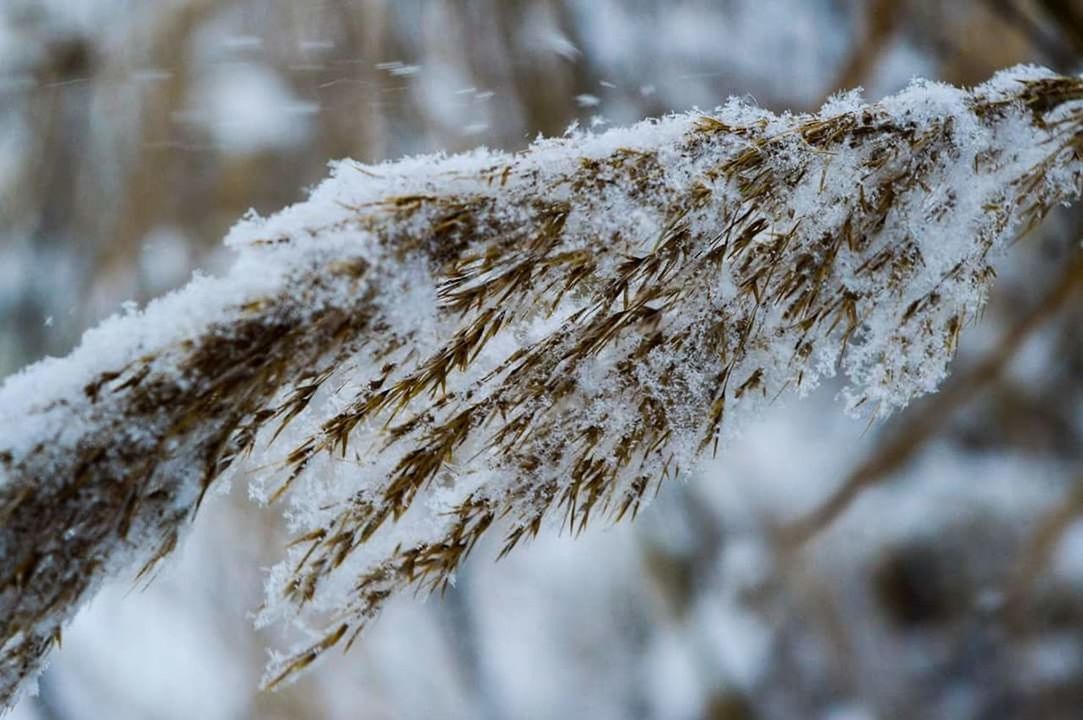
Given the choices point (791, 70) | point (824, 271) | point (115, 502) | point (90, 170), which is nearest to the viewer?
point (115, 502)

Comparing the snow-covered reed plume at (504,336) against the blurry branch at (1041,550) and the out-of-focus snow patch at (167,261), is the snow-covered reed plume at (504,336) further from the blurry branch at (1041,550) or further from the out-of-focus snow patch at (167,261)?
the blurry branch at (1041,550)

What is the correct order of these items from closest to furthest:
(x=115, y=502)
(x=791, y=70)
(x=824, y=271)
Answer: (x=115, y=502) < (x=824, y=271) < (x=791, y=70)

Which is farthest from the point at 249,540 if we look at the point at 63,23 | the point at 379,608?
the point at 379,608

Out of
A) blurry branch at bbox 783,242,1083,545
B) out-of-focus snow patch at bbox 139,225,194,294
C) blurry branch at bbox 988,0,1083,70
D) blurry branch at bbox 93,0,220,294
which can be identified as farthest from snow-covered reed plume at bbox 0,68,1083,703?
blurry branch at bbox 93,0,220,294

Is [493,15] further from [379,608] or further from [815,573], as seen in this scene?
[379,608]

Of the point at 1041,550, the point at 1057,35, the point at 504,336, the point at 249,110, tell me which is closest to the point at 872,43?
the point at 1057,35

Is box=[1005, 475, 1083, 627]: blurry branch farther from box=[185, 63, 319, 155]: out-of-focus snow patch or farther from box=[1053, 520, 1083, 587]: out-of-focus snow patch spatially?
box=[185, 63, 319, 155]: out-of-focus snow patch
